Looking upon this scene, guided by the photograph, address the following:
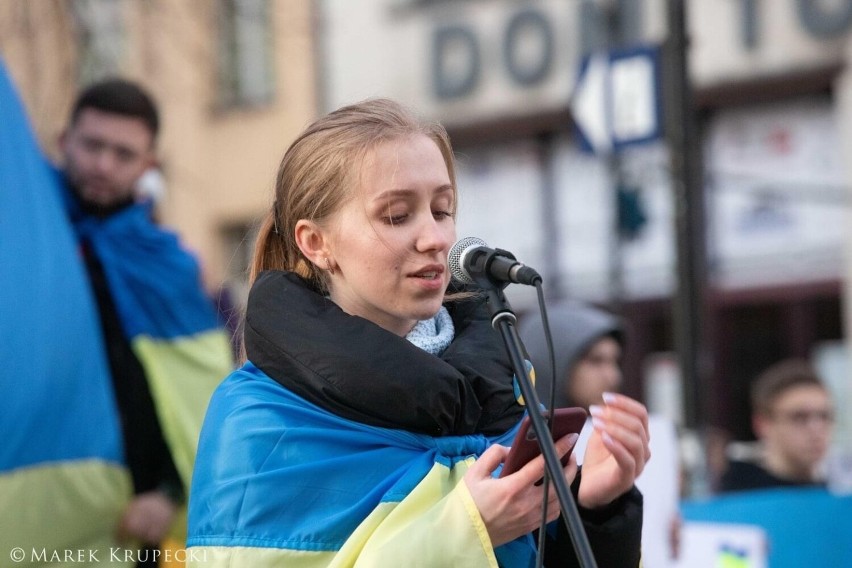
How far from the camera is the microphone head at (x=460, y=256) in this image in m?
2.30

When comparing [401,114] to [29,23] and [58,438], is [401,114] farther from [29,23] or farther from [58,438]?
[29,23]

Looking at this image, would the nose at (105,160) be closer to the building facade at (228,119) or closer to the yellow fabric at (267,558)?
the yellow fabric at (267,558)

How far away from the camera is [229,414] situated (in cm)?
238

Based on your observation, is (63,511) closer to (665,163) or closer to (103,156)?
(103,156)

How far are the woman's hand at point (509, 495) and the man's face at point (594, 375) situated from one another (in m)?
2.46

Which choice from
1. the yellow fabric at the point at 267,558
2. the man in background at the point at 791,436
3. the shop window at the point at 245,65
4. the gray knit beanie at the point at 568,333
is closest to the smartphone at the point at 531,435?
the yellow fabric at the point at 267,558

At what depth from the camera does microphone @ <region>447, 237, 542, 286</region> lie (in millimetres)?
2207

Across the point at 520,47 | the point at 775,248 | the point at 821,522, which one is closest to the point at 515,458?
the point at 821,522

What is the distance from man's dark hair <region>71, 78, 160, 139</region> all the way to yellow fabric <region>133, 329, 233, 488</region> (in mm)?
668

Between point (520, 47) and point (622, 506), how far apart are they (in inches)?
461

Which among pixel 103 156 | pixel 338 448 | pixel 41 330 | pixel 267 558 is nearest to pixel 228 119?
pixel 103 156

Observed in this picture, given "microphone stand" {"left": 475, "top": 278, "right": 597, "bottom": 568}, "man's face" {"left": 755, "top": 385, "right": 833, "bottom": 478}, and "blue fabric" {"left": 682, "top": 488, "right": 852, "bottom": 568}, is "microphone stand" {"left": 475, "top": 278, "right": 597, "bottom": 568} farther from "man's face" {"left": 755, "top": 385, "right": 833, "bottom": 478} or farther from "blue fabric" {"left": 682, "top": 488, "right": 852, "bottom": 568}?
"man's face" {"left": 755, "top": 385, "right": 833, "bottom": 478}

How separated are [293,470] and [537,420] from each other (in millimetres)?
440

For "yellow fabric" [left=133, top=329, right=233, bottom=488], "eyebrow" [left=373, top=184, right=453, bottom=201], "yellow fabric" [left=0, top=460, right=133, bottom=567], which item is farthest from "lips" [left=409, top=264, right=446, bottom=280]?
"yellow fabric" [left=133, top=329, right=233, bottom=488]
